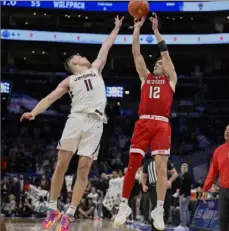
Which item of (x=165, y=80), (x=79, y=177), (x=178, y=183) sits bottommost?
(x=178, y=183)

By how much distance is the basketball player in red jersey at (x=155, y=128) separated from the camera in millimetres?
6883

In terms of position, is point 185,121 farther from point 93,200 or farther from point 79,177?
point 79,177

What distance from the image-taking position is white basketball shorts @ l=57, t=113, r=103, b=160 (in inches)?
259

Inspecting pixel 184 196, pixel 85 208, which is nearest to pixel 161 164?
pixel 184 196

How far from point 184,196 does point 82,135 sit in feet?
25.1

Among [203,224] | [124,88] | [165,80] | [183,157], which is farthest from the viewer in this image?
[124,88]

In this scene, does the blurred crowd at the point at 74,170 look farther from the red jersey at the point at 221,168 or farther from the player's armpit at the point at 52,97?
the player's armpit at the point at 52,97

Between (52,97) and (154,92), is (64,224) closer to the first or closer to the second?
(52,97)

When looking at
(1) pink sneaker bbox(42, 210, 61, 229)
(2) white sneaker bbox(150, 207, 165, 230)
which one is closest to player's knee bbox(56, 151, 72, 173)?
(1) pink sneaker bbox(42, 210, 61, 229)

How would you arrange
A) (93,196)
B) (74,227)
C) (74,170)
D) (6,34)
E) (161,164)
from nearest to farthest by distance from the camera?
(161,164) < (74,227) < (93,196) < (74,170) < (6,34)

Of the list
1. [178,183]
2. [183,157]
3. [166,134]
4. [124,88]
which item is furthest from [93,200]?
[124,88]

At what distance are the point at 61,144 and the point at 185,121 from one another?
2455 centimetres

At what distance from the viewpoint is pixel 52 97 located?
6668 millimetres

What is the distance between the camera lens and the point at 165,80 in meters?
7.09
